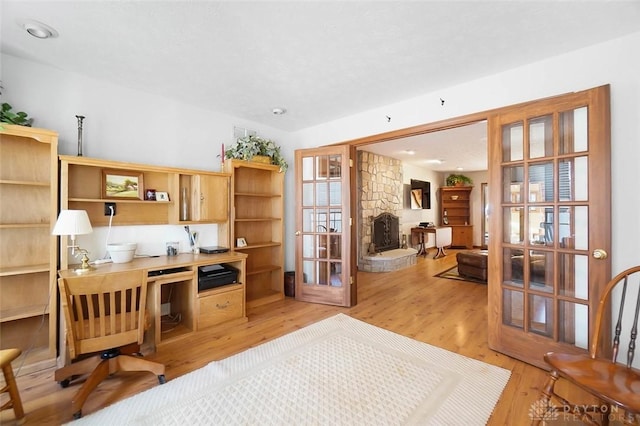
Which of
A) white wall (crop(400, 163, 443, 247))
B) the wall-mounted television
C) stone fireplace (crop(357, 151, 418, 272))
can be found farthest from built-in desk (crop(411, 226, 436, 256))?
stone fireplace (crop(357, 151, 418, 272))

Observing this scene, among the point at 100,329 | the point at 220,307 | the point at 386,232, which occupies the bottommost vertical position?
the point at 220,307

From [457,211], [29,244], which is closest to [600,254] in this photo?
[29,244]

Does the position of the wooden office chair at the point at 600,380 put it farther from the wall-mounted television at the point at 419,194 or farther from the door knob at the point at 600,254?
the wall-mounted television at the point at 419,194

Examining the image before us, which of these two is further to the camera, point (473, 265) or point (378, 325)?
point (473, 265)

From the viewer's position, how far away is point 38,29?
6.21ft

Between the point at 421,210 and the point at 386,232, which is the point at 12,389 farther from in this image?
the point at 421,210

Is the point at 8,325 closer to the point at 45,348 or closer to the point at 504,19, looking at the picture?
the point at 45,348

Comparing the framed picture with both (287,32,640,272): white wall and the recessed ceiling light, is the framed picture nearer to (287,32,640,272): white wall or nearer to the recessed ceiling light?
the recessed ceiling light

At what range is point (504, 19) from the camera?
1.82 metres

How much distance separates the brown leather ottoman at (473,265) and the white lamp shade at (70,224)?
5.40m

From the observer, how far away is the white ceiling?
1715 mm

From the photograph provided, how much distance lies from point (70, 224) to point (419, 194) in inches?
295

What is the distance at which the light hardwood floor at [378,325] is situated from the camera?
1.76 m

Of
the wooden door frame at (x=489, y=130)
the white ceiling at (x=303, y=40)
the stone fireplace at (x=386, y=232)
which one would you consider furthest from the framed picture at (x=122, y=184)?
the stone fireplace at (x=386, y=232)
